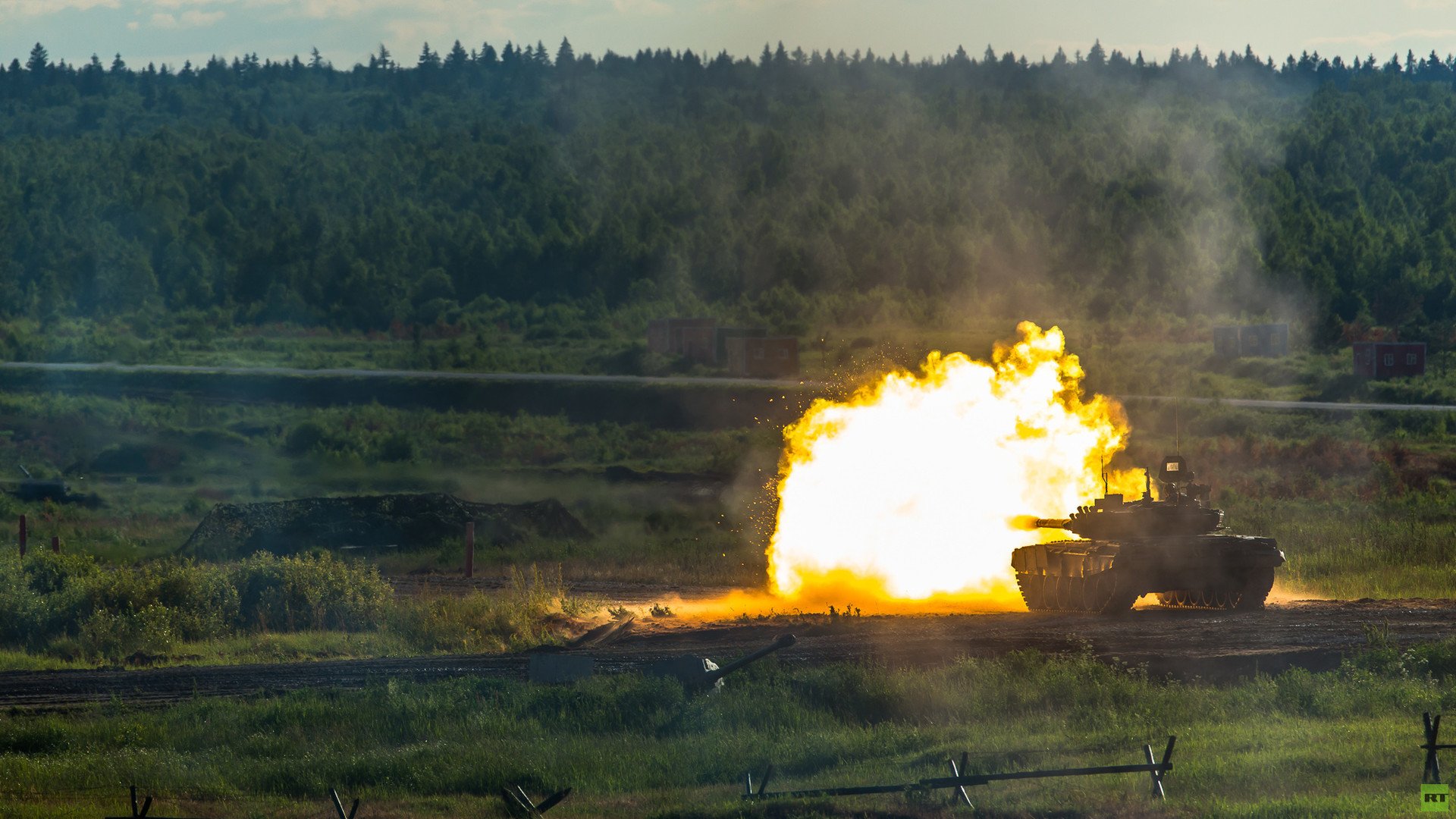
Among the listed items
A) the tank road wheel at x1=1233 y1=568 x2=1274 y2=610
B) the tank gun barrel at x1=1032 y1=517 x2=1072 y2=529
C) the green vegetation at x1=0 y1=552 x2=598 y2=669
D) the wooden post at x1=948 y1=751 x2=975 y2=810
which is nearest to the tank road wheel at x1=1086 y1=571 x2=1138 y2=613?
the tank gun barrel at x1=1032 y1=517 x2=1072 y2=529

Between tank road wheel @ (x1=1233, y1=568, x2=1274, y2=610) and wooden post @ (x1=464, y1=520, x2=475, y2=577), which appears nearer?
tank road wheel @ (x1=1233, y1=568, x2=1274, y2=610)

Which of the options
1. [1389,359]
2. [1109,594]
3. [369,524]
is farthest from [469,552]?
[1389,359]

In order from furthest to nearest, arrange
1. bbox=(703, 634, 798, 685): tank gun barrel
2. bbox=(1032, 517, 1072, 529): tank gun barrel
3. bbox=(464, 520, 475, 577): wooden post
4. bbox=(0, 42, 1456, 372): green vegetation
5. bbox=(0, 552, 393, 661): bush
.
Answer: bbox=(0, 42, 1456, 372): green vegetation
bbox=(464, 520, 475, 577): wooden post
bbox=(1032, 517, 1072, 529): tank gun barrel
bbox=(0, 552, 393, 661): bush
bbox=(703, 634, 798, 685): tank gun barrel

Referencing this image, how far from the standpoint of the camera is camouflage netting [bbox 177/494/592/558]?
4031 cm

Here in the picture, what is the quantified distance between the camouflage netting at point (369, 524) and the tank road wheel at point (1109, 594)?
18159 millimetres

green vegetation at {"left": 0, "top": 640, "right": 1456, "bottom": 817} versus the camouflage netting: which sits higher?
green vegetation at {"left": 0, "top": 640, "right": 1456, "bottom": 817}

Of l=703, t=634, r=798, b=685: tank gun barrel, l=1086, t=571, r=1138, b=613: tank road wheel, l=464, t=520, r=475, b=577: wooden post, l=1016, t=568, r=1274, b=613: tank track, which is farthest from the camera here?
l=464, t=520, r=475, b=577: wooden post

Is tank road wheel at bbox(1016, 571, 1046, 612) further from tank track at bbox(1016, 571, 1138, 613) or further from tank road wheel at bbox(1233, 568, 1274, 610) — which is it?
tank road wheel at bbox(1233, 568, 1274, 610)

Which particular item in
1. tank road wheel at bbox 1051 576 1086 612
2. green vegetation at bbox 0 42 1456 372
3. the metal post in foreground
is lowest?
tank road wheel at bbox 1051 576 1086 612

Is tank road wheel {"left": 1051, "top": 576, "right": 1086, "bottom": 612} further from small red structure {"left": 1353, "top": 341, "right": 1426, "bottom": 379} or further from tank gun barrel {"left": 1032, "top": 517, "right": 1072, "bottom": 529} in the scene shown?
small red structure {"left": 1353, "top": 341, "right": 1426, "bottom": 379}

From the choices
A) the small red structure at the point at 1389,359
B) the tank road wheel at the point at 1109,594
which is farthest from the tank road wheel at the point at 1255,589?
the small red structure at the point at 1389,359

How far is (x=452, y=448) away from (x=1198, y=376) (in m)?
34.5

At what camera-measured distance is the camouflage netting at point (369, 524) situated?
40.3 m

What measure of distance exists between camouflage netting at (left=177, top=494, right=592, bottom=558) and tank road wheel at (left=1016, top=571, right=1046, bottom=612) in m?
15.6
